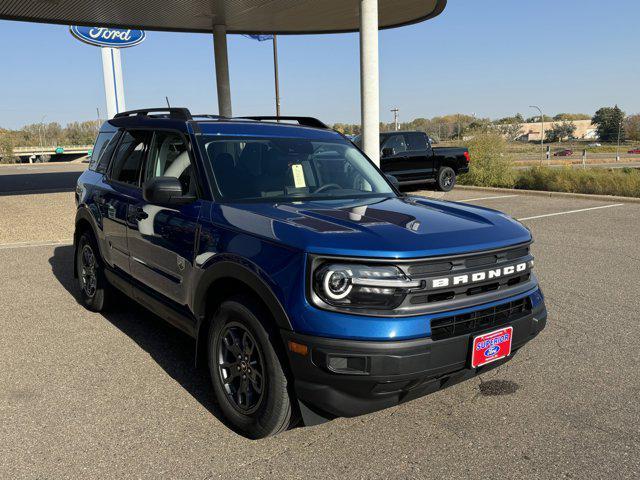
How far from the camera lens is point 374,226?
115 inches

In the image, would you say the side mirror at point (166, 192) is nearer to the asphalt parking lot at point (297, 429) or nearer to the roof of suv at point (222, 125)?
the roof of suv at point (222, 125)

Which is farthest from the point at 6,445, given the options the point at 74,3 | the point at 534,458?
the point at 74,3

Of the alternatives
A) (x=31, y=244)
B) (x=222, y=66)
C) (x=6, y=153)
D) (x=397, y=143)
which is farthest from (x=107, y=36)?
(x=6, y=153)

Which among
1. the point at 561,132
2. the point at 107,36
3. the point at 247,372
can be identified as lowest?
the point at 247,372

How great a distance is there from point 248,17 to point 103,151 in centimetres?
1274

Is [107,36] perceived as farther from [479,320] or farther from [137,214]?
[479,320]

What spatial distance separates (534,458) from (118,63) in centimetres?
2778

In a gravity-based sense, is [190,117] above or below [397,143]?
above

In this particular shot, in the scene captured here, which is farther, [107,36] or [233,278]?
[107,36]

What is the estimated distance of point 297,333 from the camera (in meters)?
2.62

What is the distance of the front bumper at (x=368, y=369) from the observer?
2539 mm

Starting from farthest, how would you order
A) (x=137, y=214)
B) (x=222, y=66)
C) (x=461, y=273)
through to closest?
(x=222, y=66)
(x=137, y=214)
(x=461, y=273)

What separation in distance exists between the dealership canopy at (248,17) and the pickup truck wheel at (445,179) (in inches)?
189

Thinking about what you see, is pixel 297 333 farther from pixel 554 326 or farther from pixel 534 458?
pixel 554 326
